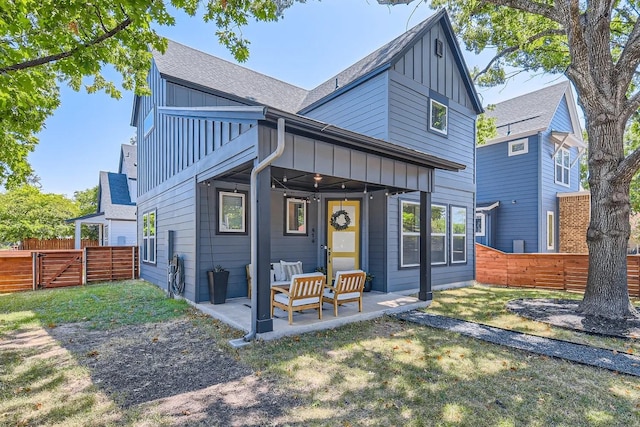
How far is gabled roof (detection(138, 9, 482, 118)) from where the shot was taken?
8943mm

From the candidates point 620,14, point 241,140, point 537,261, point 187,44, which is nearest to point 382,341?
point 241,140

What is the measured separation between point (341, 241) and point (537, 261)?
6143 millimetres

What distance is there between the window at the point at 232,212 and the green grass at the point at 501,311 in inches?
172

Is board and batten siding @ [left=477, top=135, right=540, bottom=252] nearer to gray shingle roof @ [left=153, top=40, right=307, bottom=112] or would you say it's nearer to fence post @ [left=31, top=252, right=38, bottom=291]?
gray shingle roof @ [left=153, top=40, right=307, bottom=112]

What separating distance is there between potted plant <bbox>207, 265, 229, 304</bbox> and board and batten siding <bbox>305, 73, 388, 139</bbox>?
190 inches

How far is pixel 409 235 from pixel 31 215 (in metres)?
25.3

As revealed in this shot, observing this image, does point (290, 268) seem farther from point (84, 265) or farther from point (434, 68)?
point (84, 265)

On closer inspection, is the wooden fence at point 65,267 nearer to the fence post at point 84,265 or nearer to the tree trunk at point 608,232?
the fence post at point 84,265

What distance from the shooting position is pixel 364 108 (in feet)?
28.9

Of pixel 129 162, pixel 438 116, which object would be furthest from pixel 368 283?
pixel 129 162

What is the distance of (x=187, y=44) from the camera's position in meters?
12.3

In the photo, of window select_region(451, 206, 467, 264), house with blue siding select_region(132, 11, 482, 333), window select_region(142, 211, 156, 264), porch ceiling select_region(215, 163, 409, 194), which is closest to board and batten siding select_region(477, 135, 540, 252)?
house with blue siding select_region(132, 11, 482, 333)

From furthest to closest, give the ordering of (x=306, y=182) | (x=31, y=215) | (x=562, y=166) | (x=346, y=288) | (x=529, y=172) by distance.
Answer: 1. (x=31, y=215)
2. (x=562, y=166)
3. (x=529, y=172)
4. (x=306, y=182)
5. (x=346, y=288)

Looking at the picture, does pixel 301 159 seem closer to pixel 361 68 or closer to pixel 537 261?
pixel 361 68
